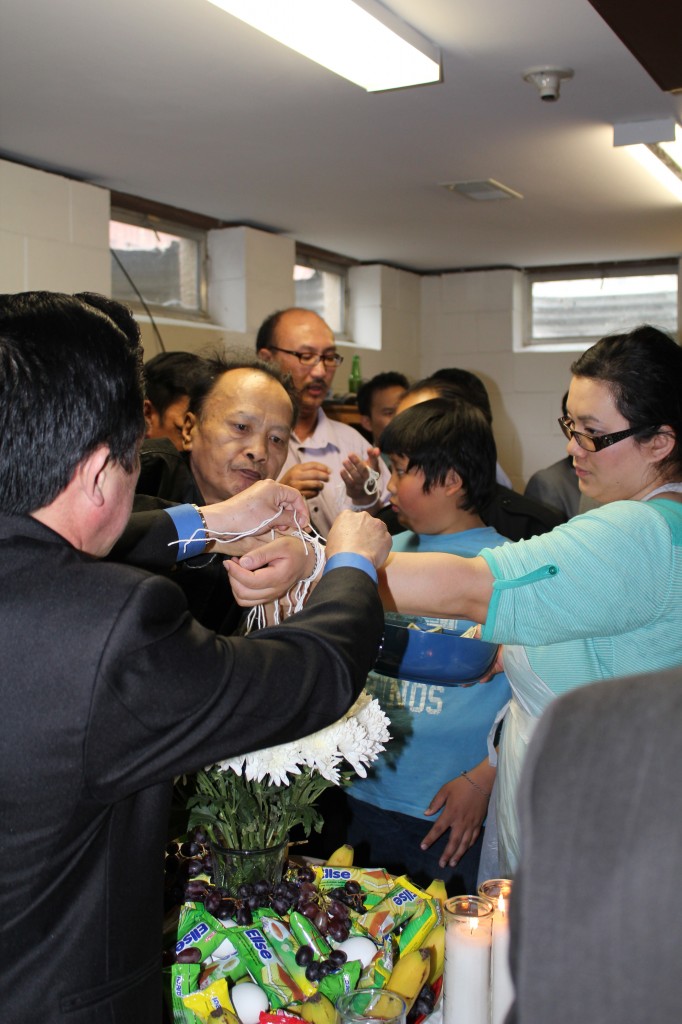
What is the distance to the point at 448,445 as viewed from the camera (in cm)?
233

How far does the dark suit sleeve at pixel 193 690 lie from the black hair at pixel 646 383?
80 centimetres

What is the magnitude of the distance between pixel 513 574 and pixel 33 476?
2.44ft

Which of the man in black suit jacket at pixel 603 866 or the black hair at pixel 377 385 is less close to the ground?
the black hair at pixel 377 385

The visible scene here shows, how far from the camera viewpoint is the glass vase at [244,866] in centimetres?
133

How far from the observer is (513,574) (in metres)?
1.39

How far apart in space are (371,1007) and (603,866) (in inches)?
31.4

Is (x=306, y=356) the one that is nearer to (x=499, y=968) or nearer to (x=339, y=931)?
(x=339, y=931)

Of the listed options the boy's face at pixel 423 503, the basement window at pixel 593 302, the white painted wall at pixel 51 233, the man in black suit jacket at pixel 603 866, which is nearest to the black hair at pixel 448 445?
the boy's face at pixel 423 503

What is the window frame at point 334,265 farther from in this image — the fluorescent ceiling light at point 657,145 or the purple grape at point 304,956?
the purple grape at point 304,956

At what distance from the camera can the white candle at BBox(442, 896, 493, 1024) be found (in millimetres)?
1188

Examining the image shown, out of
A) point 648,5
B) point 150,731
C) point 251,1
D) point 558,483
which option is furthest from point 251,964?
point 558,483

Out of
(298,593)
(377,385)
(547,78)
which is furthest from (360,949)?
(377,385)

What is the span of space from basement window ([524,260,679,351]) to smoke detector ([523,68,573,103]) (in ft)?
12.6

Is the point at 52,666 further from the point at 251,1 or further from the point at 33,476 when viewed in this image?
the point at 251,1
